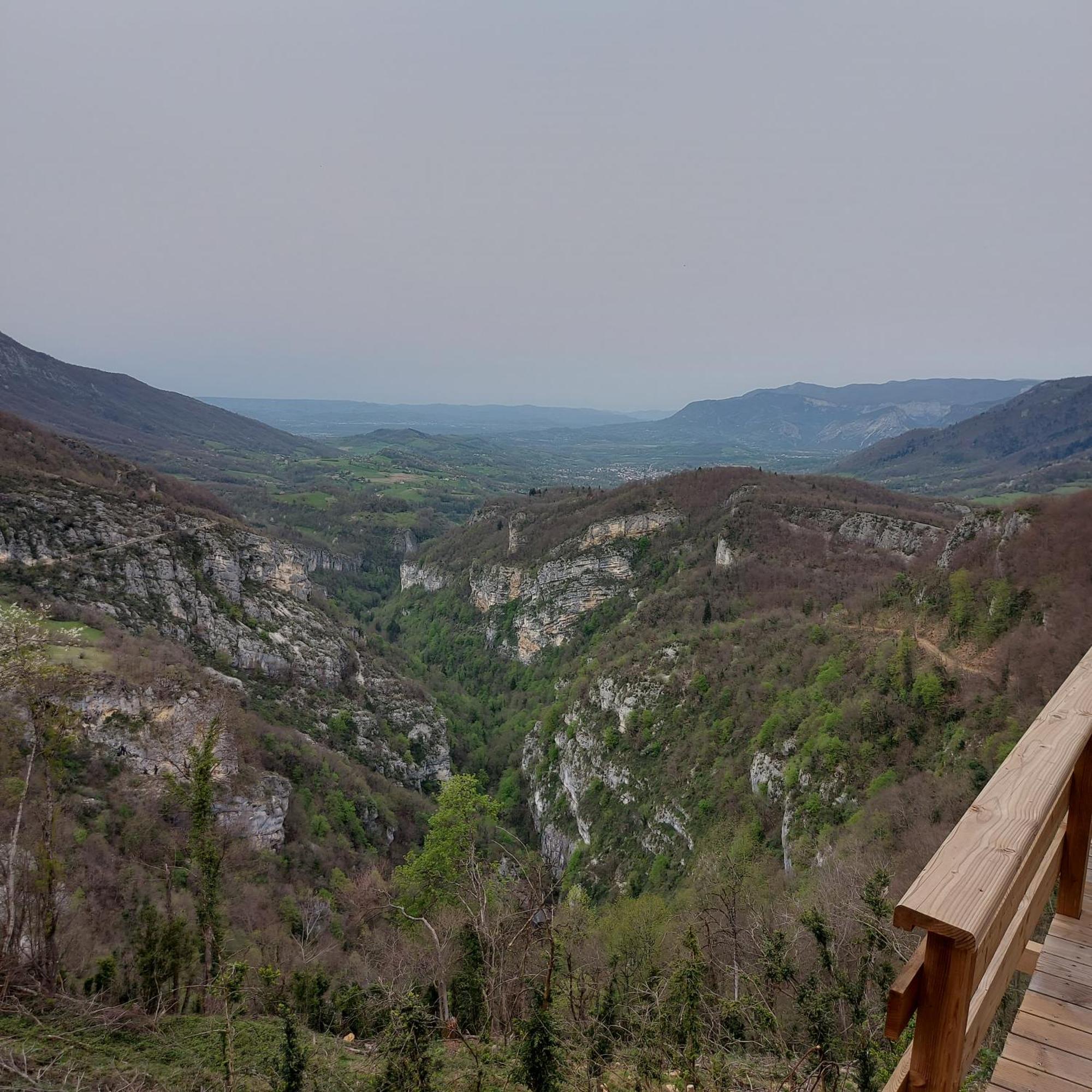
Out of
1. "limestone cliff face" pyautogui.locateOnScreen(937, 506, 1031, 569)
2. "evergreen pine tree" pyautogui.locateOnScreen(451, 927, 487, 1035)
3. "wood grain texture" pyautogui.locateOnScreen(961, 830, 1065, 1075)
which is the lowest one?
"evergreen pine tree" pyautogui.locateOnScreen(451, 927, 487, 1035)

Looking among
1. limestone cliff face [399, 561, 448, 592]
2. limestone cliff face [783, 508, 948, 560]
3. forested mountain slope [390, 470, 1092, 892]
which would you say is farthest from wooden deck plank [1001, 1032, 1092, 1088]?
limestone cliff face [399, 561, 448, 592]

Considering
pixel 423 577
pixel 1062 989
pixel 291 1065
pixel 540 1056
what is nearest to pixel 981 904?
pixel 1062 989

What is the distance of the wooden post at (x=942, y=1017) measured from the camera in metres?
2.01

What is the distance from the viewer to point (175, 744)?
1406 inches

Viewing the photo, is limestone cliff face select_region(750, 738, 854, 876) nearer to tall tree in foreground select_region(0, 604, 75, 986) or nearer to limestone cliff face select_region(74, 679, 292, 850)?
tall tree in foreground select_region(0, 604, 75, 986)

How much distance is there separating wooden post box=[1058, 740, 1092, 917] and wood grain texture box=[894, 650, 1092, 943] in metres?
0.36

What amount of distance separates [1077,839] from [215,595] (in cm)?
6616

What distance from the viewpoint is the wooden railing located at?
6.50 feet

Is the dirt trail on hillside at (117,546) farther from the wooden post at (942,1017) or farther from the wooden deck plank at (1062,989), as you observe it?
the wooden deck plank at (1062,989)

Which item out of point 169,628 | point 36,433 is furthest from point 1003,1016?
point 36,433

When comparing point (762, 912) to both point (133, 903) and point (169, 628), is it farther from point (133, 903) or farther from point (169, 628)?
point (169, 628)

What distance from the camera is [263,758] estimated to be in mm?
42688

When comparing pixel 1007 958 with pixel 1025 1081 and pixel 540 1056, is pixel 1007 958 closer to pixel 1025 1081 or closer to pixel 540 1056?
pixel 1025 1081

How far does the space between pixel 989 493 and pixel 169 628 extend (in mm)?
207516
